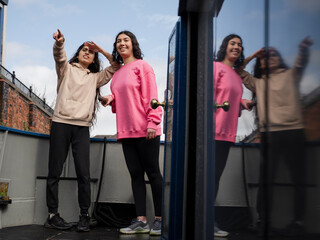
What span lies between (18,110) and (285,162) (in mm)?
12828

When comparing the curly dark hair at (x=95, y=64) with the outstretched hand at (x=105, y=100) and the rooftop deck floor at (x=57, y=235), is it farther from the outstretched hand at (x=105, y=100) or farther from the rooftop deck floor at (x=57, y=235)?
the rooftop deck floor at (x=57, y=235)

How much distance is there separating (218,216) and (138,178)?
1.72 meters

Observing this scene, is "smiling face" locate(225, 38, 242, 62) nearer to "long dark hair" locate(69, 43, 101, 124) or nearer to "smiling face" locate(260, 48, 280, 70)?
"smiling face" locate(260, 48, 280, 70)

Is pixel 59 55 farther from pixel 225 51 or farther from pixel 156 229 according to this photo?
pixel 225 51

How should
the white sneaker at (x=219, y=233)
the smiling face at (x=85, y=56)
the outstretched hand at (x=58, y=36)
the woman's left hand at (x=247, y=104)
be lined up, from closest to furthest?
the woman's left hand at (x=247, y=104) → the white sneaker at (x=219, y=233) → the outstretched hand at (x=58, y=36) → the smiling face at (x=85, y=56)

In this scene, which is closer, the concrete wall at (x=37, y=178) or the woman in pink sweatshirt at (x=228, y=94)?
the woman in pink sweatshirt at (x=228, y=94)

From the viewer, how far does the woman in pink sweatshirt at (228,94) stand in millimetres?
1080

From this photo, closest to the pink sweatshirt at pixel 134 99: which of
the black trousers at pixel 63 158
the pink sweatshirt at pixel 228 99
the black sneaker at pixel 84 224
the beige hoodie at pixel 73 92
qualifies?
the beige hoodie at pixel 73 92

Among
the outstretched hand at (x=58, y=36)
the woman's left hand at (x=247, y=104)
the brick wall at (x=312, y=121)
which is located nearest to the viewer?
the brick wall at (x=312, y=121)

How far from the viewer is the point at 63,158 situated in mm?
3309

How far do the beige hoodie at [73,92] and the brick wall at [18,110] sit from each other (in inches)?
332

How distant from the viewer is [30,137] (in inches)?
149

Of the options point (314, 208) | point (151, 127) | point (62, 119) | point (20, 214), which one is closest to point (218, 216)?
point (314, 208)

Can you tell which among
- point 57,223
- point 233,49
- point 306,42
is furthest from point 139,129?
point 306,42
